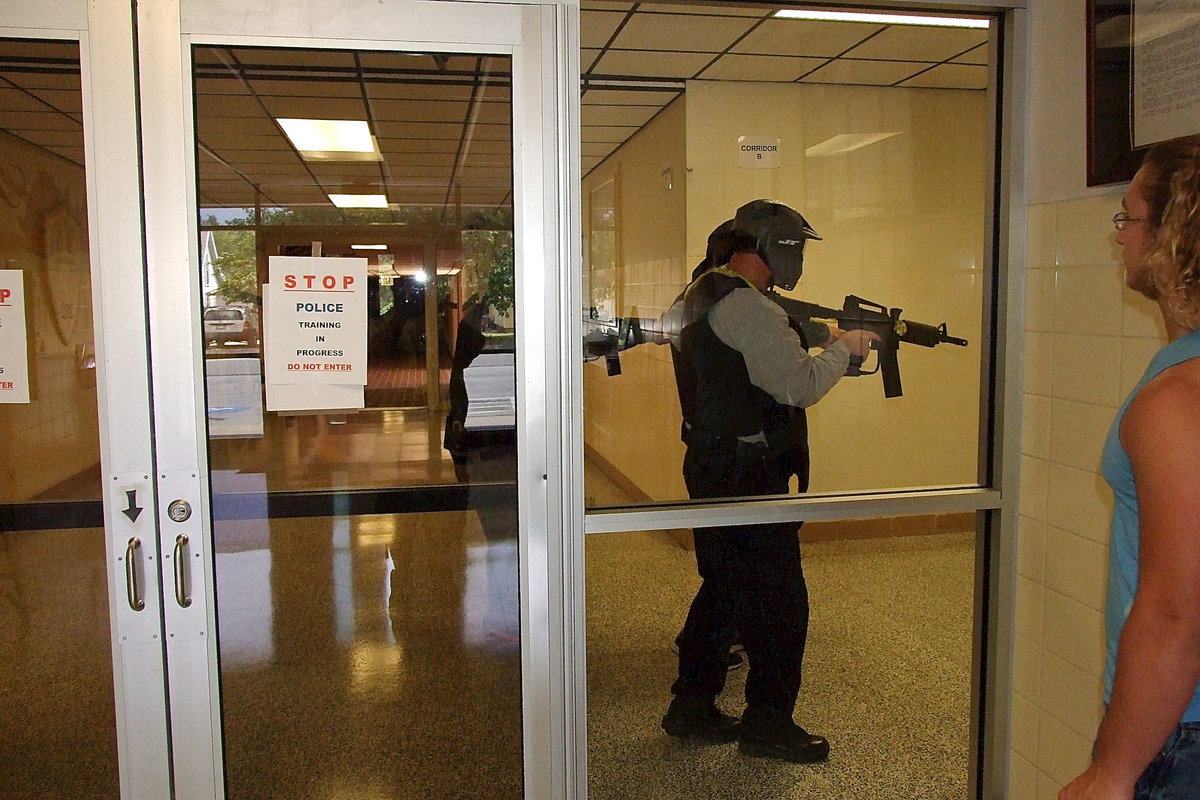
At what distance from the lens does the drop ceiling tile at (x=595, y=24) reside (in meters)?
1.96

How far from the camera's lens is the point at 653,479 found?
214 centimetres

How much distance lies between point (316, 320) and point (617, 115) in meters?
0.83

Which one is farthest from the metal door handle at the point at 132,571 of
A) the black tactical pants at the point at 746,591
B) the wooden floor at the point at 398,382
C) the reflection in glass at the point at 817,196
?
the black tactical pants at the point at 746,591

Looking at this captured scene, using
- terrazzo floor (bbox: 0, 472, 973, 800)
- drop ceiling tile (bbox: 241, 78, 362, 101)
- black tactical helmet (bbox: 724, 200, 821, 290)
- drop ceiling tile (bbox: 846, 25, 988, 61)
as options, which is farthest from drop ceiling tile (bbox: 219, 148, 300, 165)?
drop ceiling tile (bbox: 846, 25, 988, 61)

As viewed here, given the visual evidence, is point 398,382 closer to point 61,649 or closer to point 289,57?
point 289,57

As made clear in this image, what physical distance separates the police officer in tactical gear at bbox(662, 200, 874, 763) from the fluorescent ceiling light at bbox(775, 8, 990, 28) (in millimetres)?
455

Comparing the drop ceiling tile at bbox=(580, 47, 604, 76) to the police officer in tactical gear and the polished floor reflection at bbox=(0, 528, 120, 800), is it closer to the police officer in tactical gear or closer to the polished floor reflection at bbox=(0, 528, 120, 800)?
the police officer in tactical gear

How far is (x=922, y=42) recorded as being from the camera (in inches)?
88.5

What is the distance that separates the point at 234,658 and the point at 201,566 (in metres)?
0.31

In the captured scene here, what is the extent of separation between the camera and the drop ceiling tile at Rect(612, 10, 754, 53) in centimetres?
202

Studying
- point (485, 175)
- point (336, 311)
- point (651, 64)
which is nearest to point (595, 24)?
point (651, 64)

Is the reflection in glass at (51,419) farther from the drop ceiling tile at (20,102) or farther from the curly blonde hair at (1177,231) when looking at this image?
the curly blonde hair at (1177,231)

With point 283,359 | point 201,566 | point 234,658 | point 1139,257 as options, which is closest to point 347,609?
point 234,658

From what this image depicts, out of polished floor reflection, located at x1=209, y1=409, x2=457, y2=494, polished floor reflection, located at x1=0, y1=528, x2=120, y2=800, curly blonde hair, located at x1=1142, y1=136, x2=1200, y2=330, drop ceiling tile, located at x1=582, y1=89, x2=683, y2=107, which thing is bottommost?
polished floor reflection, located at x1=0, y1=528, x2=120, y2=800
